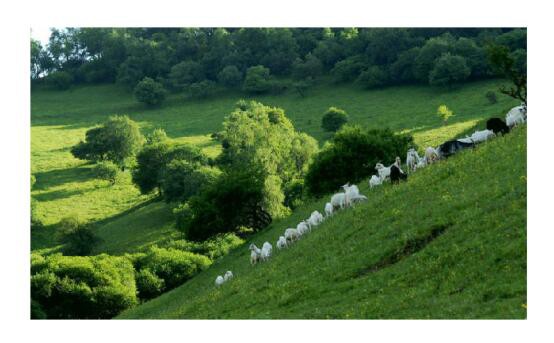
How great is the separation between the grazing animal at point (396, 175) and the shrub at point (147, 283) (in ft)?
143

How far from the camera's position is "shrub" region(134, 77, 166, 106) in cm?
14962

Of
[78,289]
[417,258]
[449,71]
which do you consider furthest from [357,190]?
[449,71]

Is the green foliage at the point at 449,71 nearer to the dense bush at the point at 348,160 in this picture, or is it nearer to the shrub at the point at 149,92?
the shrub at the point at 149,92

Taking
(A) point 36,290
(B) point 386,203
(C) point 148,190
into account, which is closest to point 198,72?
(C) point 148,190

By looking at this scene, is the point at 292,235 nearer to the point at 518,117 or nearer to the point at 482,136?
the point at 482,136

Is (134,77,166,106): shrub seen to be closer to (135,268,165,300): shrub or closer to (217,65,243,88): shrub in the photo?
(217,65,243,88): shrub

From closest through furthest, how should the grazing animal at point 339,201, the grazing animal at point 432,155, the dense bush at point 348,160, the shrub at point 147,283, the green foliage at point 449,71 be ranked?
1. the grazing animal at point 432,155
2. the grazing animal at point 339,201
3. the dense bush at point 348,160
4. the shrub at point 147,283
5. the green foliage at point 449,71

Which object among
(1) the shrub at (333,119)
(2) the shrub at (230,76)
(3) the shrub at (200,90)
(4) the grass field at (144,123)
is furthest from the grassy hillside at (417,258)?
(2) the shrub at (230,76)

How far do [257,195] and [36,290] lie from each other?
81.9 feet

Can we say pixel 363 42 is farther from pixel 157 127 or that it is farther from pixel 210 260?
pixel 210 260

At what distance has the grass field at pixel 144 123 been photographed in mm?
98625

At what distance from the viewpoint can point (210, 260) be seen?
84.4 meters

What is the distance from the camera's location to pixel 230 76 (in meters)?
152

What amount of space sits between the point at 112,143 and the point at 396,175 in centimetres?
8798
